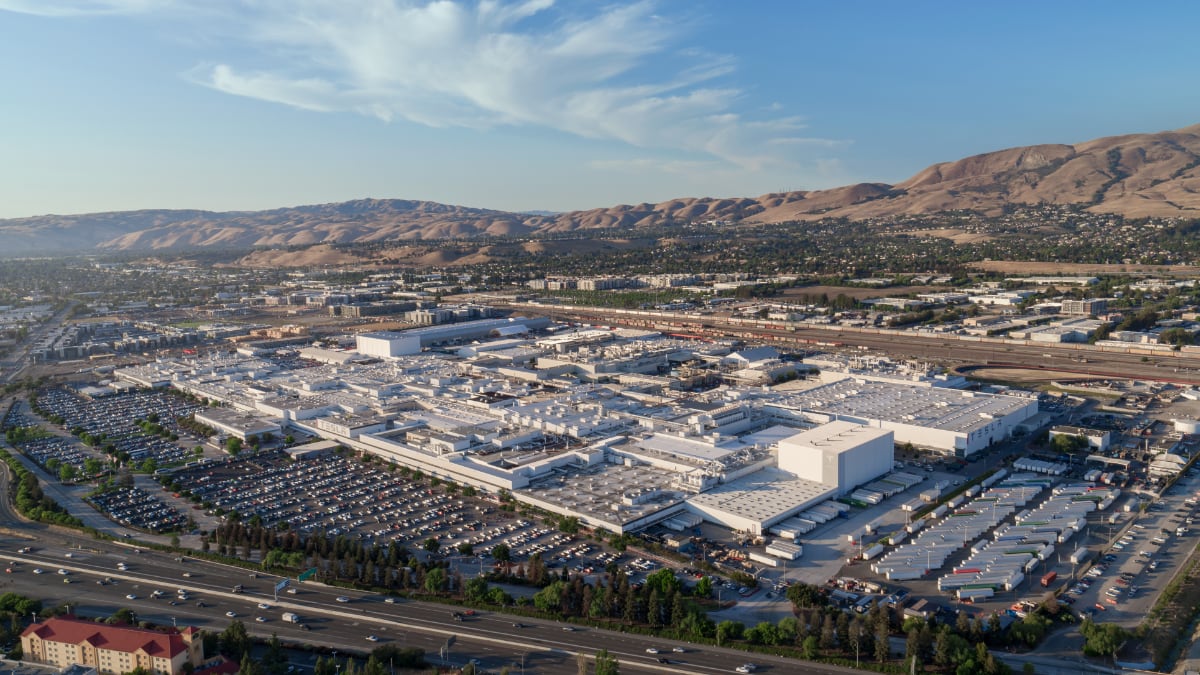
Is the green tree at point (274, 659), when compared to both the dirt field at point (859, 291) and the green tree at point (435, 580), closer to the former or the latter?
the green tree at point (435, 580)

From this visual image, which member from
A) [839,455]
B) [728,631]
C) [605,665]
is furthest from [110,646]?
[839,455]

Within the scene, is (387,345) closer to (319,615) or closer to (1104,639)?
(319,615)

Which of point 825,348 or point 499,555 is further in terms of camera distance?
point 825,348

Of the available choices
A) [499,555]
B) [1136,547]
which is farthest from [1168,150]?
[499,555]

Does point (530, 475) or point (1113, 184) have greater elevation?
point (1113, 184)

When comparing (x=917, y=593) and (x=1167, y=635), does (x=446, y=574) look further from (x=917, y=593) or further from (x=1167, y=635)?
(x=1167, y=635)
